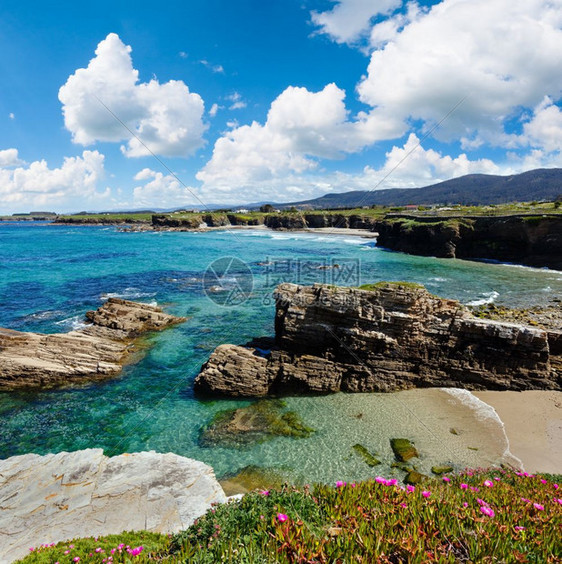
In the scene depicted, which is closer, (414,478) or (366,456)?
(414,478)

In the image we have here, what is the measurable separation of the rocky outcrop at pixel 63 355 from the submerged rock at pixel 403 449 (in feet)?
62.6

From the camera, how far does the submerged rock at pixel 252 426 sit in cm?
1633

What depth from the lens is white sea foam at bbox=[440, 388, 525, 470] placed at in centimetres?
1641

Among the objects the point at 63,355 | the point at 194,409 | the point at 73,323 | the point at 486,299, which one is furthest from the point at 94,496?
the point at 486,299

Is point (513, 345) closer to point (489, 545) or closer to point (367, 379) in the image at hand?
point (367, 379)

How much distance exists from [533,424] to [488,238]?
235ft

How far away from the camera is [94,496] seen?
1092cm

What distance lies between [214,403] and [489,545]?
16544mm

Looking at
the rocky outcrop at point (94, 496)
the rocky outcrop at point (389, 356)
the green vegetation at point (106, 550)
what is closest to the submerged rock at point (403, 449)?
the rocky outcrop at point (389, 356)

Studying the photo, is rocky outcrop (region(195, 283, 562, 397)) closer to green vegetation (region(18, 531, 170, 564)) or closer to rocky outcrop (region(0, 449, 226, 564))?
rocky outcrop (region(0, 449, 226, 564))

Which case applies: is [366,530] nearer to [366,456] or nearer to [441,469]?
[366,456]

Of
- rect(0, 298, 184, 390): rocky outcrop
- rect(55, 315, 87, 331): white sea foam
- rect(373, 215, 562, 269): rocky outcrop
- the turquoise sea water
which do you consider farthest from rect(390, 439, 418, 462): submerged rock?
rect(373, 215, 562, 269): rocky outcrop

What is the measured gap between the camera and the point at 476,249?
253 feet

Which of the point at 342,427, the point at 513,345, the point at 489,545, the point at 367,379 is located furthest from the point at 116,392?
the point at 513,345
